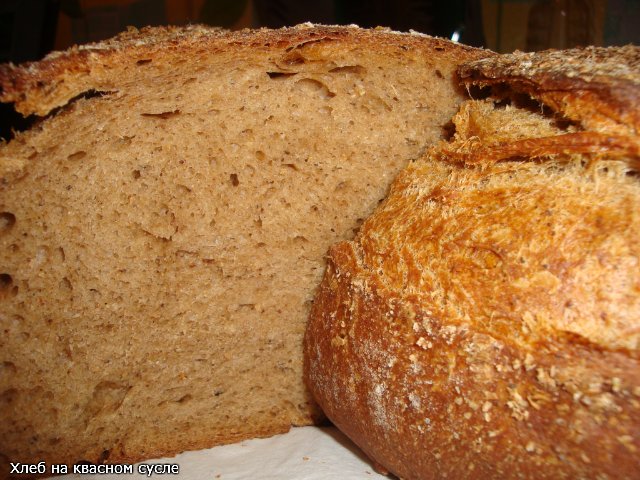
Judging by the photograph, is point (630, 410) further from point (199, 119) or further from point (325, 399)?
point (199, 119)

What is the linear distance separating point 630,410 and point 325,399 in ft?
2.42

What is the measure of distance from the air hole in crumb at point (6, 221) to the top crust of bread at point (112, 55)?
9.8 inches

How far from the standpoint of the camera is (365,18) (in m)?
2.97

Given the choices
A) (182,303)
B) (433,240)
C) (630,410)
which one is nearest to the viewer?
(630,410)

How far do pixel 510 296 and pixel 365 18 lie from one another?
243 cm

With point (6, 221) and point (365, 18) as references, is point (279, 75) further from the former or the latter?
point (365, 18)

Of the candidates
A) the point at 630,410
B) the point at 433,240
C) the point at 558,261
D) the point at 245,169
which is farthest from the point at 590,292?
the point at 245,169

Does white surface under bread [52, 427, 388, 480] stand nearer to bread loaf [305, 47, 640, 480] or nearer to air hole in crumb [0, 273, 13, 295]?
bread loaf [305, 47, 640, 480]

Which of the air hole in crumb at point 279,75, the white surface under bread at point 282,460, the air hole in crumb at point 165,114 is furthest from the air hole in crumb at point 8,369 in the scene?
the air hole in crumb at point 279,75

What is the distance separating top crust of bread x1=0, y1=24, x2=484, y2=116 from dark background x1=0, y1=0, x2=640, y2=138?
1.05 meters

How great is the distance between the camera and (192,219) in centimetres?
138

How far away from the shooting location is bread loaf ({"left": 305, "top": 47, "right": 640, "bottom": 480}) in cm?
89

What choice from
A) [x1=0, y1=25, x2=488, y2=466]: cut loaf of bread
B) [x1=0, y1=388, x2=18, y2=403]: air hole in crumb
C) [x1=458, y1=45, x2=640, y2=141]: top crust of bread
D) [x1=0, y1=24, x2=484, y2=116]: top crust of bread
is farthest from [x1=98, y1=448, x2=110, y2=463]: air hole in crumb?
[x1=458, y1=45, x2=640, y2=141]: top crust of bread

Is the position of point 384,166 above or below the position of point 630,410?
above
